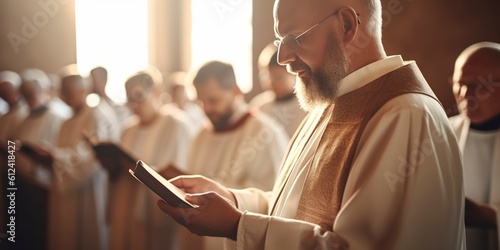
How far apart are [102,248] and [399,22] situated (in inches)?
171

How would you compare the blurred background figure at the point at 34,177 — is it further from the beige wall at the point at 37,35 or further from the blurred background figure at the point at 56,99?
the beige wall at the point at 37,35

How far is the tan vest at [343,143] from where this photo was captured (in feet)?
6.74

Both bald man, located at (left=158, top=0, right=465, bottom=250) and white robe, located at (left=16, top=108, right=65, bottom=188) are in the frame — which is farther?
white robe, located at (left=16, top=108, right=65, bottom=188)

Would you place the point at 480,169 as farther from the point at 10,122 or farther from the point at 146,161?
the point at 10,122

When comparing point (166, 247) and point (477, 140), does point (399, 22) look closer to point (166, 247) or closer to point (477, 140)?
point (477, 140)

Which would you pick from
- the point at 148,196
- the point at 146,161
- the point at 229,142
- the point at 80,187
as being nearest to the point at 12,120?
the point at 80,187

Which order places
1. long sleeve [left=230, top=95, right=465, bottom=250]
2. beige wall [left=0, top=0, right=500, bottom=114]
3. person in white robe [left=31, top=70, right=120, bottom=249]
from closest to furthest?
1. long sleeve [left=230, top=95, right=465, bottom=250]
2. beige wall [left=0, top=0, right=500, bottom=114]
3. person in white robe [left=31, top=70, right=120, bottom=249]

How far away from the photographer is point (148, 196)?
568 cm

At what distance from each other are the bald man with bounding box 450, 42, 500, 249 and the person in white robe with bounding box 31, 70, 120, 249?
14.5ft

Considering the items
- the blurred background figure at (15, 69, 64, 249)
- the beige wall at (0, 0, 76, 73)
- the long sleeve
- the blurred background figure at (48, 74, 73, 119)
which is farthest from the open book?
the beige wall at (0, 0, 76, 73)

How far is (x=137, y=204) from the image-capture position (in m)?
5.72

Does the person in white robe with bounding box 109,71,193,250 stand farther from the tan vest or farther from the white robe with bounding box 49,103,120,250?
the tan vest

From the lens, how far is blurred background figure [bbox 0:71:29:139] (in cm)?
775

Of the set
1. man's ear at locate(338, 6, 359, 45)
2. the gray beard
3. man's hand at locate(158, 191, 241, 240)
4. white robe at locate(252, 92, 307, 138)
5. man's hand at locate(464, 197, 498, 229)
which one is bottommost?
man's hand at locate(464, 197, 498, 229)
